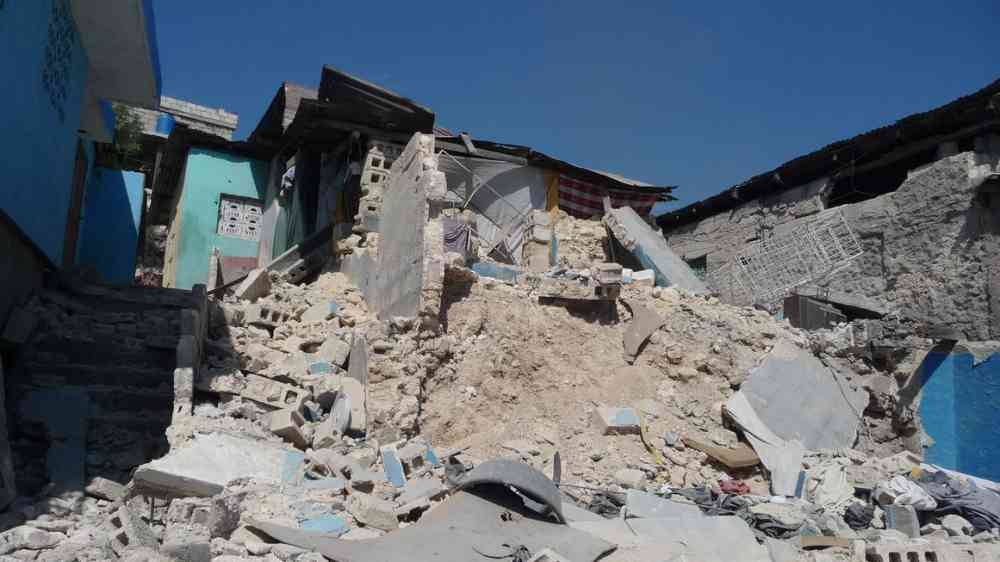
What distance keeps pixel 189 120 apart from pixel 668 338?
46.4 ft

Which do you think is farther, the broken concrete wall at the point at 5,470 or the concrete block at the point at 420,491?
the concrete block at the point at 420,491

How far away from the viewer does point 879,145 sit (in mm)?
12305

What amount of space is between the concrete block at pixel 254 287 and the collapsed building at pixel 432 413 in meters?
0.04

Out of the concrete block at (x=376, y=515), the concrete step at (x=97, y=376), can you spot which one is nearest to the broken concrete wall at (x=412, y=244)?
the concrete step at (x=97, y=376)

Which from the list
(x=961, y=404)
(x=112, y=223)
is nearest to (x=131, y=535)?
(x=961, y=404)

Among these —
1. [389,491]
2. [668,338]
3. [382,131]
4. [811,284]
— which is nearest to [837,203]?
[811,284]

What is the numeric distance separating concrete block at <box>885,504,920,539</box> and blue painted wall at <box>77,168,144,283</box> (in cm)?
1259

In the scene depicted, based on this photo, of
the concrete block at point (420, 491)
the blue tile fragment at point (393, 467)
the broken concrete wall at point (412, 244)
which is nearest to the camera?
the concrete block at point (420, 491)

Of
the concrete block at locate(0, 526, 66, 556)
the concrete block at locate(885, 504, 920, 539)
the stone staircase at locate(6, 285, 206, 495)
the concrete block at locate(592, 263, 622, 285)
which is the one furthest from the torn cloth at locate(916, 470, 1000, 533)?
the concrete block at locate(0, 526, 66, 556)

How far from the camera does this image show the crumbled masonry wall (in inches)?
412

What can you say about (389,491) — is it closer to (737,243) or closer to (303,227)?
(303,227)

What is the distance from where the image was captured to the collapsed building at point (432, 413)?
5176 millimetres

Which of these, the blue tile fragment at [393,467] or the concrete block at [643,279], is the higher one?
the concrete block at [643,279]

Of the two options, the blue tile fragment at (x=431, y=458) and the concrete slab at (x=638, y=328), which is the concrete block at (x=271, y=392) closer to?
the blue tile fragment at (x=431, y=458)
